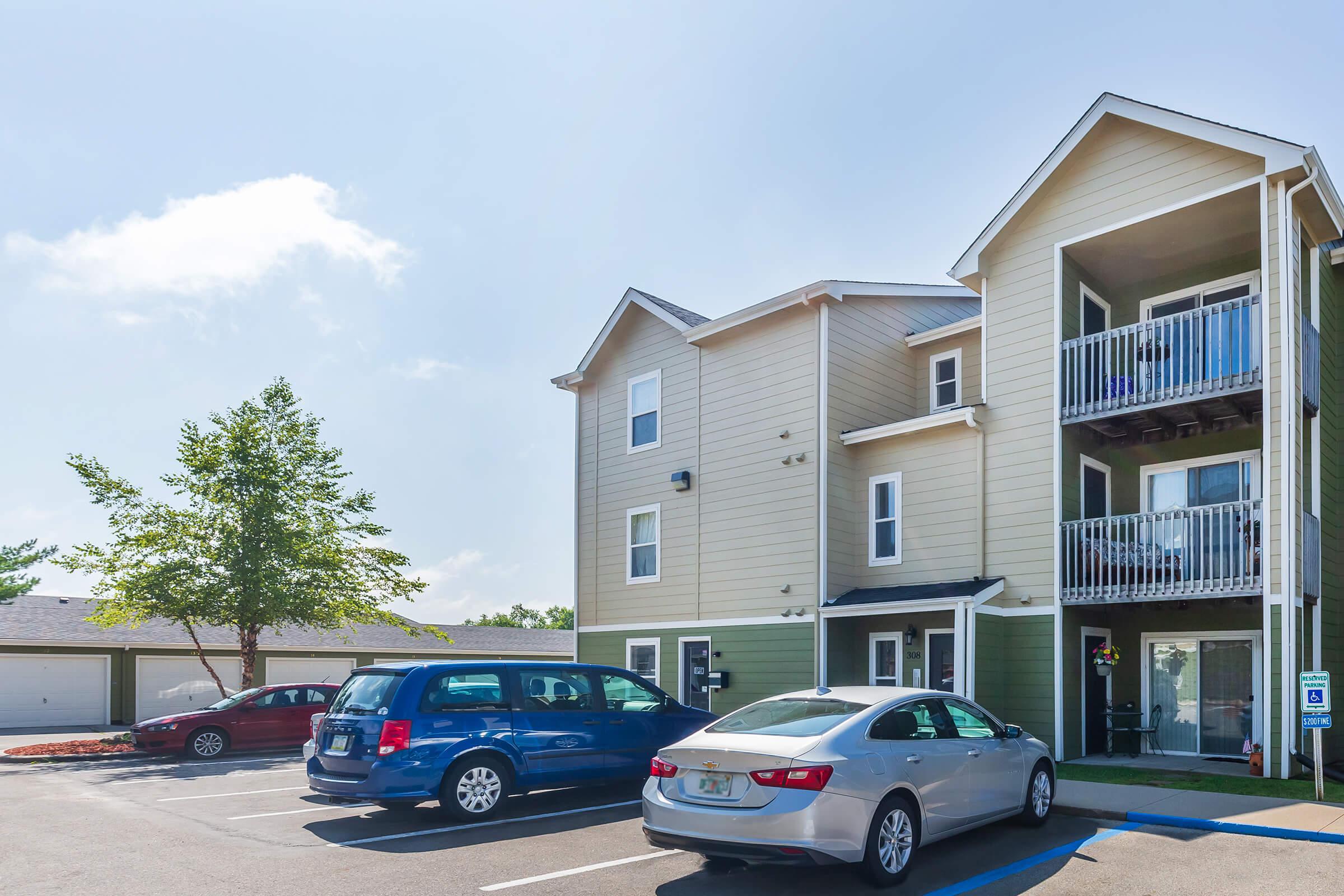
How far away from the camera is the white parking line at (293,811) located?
10.5 m

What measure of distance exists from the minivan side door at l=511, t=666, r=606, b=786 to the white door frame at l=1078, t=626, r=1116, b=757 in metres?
7.74

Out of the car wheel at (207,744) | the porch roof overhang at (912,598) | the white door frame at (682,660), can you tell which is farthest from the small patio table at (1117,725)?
the car wheel at (207,744)

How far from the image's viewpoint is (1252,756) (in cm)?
1252

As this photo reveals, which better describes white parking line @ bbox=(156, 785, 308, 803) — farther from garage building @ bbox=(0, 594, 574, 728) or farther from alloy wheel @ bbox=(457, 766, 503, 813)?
garage building @ bbox=(0, 594, 574, 728)

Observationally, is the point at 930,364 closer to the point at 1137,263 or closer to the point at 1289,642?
the point at 1137,263

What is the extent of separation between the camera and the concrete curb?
888cm

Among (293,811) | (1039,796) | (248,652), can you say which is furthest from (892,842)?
(248,652)

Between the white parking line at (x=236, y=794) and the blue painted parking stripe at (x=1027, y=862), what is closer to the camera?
the blue painted parking stripe at (x=1027, y=862)

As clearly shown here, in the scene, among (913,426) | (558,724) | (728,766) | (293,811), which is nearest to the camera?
(728,766)

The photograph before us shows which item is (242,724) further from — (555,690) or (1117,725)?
(1117,725)

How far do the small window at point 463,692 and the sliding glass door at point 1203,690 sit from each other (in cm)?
1045

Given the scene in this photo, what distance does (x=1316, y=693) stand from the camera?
1035cm

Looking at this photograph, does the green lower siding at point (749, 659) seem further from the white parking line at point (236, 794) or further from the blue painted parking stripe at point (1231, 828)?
the blue painted parking stripe at point (1231, 828)

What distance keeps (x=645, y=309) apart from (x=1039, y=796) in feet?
43.8
